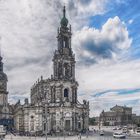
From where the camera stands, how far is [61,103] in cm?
10325

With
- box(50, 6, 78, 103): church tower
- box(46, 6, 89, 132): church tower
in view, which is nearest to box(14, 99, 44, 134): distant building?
box(46, 6, 89, 132): church tower

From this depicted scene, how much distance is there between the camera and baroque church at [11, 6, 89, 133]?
103 meters

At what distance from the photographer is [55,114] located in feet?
340

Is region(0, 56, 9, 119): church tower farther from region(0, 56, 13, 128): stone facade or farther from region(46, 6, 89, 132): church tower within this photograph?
region(46, 6, 89, 132): church tower

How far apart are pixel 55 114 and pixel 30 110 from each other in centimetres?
695

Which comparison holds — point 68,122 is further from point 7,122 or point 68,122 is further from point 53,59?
point 7,122

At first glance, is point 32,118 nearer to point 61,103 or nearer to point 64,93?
point 61,103

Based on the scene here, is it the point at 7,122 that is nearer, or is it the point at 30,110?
the point at 30,110

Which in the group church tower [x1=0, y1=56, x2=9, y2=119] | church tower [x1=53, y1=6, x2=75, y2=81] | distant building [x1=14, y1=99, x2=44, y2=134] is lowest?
distant building [x1=14, y1=99, x2=44, y2=134]

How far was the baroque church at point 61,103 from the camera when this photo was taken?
339 ft

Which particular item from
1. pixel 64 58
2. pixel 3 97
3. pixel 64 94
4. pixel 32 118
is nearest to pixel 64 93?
pixel 64 94

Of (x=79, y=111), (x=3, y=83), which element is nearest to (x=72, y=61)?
(x=79, y=111)

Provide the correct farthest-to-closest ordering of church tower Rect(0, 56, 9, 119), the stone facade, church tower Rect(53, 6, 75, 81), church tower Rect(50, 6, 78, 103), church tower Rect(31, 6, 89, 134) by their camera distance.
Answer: church tower Rect(0, 56, 9, 119) → the stone facade → church tower Rect(53, 6, 75, 81) → church tower Rect(50, 6, 78, 103) → church tower Rect(31, 6, 89, 134)

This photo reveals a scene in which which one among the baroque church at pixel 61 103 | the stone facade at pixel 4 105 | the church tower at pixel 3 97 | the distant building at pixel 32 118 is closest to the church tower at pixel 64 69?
the baroque church at pixel 61 103
